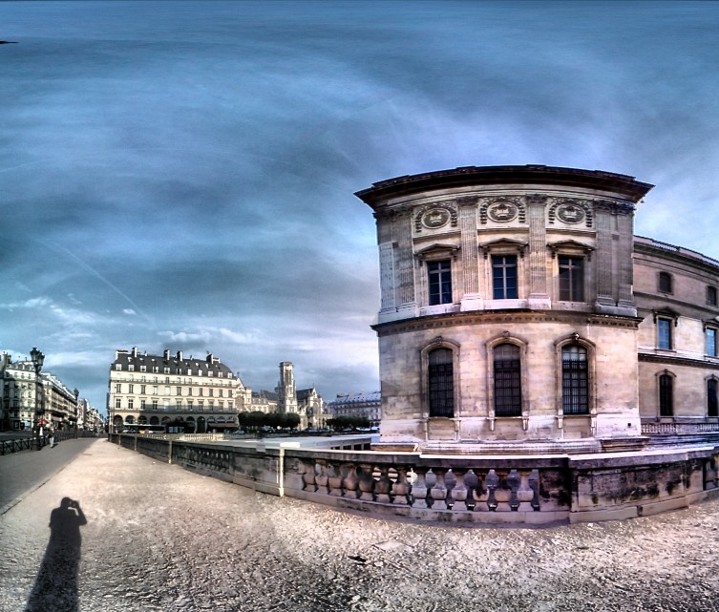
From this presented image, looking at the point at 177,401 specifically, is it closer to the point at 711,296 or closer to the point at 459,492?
the point at 711,296

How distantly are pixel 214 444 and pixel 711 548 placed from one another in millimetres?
10187

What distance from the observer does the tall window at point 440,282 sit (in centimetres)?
2092

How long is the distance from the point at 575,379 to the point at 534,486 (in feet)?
51.6

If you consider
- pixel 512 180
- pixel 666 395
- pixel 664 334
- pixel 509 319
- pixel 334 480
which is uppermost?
pixel 512 180

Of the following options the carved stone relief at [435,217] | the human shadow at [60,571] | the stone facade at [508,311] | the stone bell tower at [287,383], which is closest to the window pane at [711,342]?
the stone facade at [508,311]

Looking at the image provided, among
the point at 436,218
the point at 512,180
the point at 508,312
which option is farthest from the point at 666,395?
the point at 436,218

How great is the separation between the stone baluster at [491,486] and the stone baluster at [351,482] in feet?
5.93

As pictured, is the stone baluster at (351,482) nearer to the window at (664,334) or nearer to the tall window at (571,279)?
the tall window at (571,279)

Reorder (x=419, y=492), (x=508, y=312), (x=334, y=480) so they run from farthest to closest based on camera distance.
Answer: (x=508, y=312) < (x=334, y=480) < (x=419, y=492)

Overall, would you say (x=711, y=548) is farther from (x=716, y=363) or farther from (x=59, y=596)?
(x=716, y=363)

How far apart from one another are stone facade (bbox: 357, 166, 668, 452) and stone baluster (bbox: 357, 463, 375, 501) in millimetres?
13179

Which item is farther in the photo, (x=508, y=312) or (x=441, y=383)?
(x=441, y=383)

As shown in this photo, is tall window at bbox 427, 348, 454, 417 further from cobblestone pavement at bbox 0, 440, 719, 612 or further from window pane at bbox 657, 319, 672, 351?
window pane at bbox 657, 319, 672, 351

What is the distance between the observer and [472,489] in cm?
604
